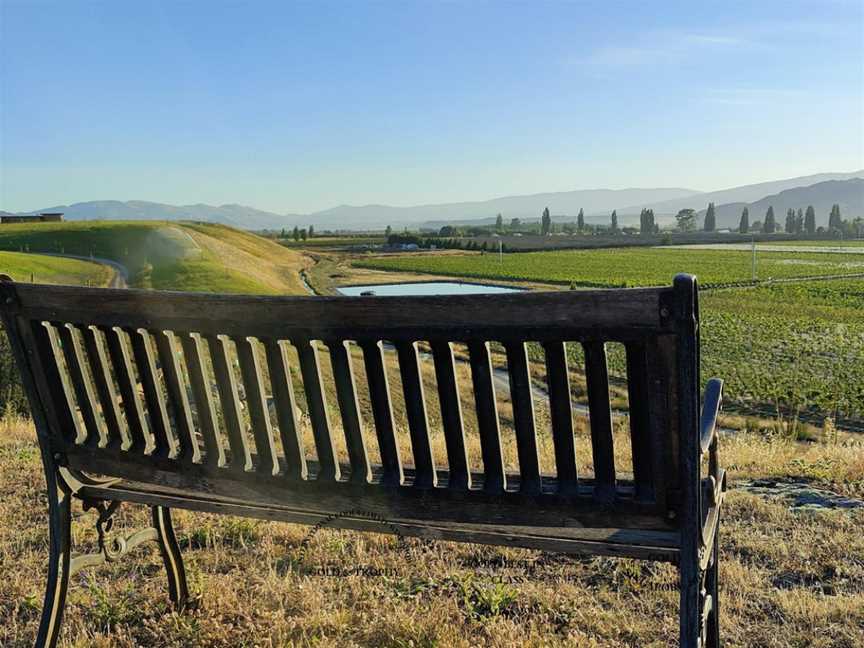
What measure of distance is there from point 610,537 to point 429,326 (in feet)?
3.37

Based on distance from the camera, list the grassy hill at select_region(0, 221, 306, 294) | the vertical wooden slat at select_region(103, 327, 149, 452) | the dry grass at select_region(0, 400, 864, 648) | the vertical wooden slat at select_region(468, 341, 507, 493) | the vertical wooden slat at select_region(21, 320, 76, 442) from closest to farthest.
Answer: the vertical wooden slat at select_region(468, 341, 507, 493) → the vertical wooden slat at select_region(103, 327, 149, 452) → the vertical wooden slat at select_region(21, 320, 76, 442) → the dry grass at select_region(0, 400, 864, 648) → the grassy hill at select_region(0, 221, 306, 294)

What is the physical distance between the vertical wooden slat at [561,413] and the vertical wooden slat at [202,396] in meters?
1.37

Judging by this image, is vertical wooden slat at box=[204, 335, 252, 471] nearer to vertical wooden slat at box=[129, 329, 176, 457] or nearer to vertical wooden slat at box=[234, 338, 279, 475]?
vertical wooden slat at box=[234, 338, 279, 475]

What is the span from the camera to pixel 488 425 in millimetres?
2627

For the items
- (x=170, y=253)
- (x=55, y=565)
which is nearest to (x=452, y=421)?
(x=55, y=565)

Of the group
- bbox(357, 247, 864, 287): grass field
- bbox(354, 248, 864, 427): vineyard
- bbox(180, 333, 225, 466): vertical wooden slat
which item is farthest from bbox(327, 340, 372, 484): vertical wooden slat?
bbox(357, 247, 864, 287): grass field

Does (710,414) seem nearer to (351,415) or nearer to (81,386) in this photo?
(351,415)

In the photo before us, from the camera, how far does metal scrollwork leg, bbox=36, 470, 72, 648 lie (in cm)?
319

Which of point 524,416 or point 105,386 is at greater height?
point 105,386

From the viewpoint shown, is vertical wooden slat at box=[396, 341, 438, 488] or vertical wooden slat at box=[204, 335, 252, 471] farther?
vertical wooden slat at box=[204, 335, 252, 471]

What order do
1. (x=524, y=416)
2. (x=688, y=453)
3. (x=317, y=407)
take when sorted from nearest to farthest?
(x=688, y=453) → (x=524, y=416) → (x=317, y=407)

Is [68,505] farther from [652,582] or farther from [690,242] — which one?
[690,242]

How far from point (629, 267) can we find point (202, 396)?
94.6 metres

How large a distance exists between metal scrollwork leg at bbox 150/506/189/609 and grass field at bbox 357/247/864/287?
65.8m
